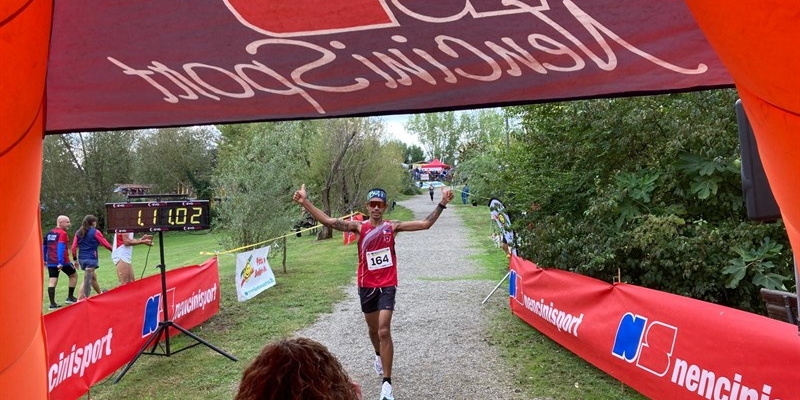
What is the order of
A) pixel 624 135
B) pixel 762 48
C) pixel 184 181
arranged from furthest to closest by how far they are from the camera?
pixel 184 181
pixel 624 135
pixel 762 48

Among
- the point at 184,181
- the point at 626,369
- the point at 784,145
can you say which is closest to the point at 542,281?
the point at 626,369

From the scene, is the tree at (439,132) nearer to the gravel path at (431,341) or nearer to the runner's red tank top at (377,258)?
the gravel path at (431,341)

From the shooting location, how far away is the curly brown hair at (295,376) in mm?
1373

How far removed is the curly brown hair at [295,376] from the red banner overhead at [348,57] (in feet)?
3.38

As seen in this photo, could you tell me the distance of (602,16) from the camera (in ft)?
5.67

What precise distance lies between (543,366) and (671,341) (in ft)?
6.83

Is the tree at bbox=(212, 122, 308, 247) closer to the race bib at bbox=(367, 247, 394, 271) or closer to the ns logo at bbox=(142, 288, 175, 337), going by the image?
the ns logo at bbox=(142, 288, 175, 337)

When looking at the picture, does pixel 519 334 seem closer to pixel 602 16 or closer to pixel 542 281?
pixel 542 281

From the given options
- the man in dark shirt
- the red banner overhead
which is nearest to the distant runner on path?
the red banner overhead

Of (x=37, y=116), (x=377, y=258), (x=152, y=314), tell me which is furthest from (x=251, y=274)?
(x=37, y=116)

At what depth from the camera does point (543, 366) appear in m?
6.30

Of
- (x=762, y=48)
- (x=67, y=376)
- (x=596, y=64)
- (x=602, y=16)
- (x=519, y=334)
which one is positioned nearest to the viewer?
(x=762, y=48)

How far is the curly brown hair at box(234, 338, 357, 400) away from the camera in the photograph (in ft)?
4.50

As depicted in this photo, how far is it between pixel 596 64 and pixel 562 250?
5.68 metres
